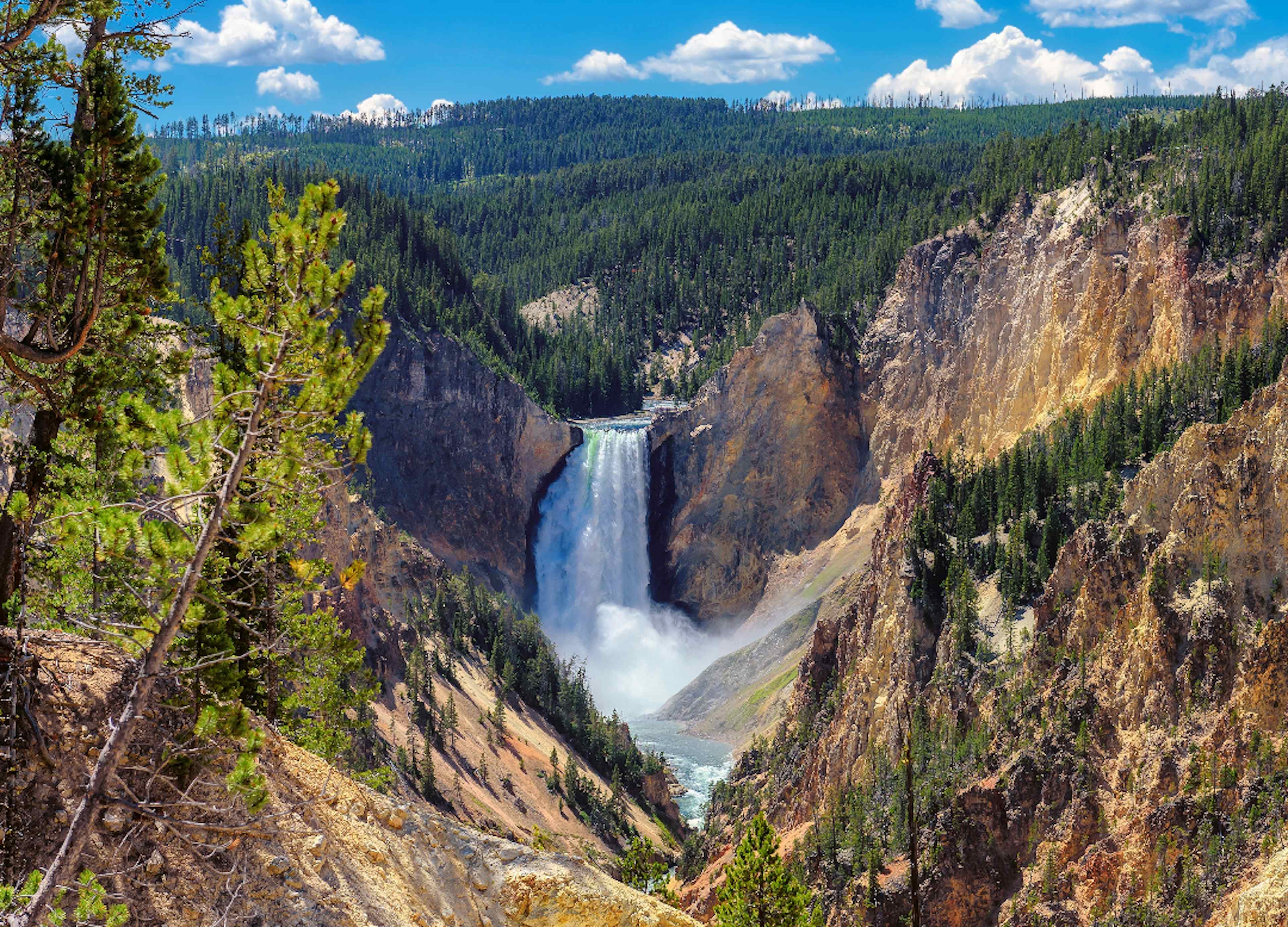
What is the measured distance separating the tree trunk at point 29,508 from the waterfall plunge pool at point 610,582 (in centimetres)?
8860

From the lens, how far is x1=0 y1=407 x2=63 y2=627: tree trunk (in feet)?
53.4

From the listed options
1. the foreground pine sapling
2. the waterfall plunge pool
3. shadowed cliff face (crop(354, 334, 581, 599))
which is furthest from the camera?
shadowed cliff face (crop(354, 334, 581, 599))

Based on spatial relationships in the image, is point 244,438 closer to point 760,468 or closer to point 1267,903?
point 1267,903

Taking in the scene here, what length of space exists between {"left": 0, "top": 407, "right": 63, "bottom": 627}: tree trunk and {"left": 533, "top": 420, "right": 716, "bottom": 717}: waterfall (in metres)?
92.1

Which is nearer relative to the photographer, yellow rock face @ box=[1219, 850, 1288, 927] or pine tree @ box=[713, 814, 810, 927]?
yellow rock face @ box=[1219, 850, 1288, 927]

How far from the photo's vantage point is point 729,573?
369 feet

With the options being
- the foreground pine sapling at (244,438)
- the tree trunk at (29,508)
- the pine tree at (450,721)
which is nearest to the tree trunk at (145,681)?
the foreground pine sapling at (244,438)

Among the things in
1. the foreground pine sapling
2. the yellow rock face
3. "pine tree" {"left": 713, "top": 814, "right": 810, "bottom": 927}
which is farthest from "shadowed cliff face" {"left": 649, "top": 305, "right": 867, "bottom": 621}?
the foreground pine sapling

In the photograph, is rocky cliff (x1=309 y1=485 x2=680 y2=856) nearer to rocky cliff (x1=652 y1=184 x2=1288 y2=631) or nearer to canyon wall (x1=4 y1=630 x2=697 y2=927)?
rocky cliff (x1=652 y1=184 x2=1288 y2=631)

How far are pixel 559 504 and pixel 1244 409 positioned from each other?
257 feet

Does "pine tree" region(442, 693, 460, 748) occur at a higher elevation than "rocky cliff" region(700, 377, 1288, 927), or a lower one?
lower

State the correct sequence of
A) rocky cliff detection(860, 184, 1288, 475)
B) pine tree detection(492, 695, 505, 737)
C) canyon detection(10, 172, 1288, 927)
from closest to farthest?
canyon detection(10, 172, 1288, 927)
pine tree detection(492, 695, 505, 737)
rocky cliff detection(860, 184, 1288, 475)

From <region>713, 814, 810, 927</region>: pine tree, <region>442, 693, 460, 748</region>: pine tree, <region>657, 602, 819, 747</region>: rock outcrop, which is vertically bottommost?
<region>657, 602, 819, 747</region>: rock outcrop

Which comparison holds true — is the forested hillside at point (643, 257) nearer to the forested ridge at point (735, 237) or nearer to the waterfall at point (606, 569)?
the forested ridge at point (735, 237)
